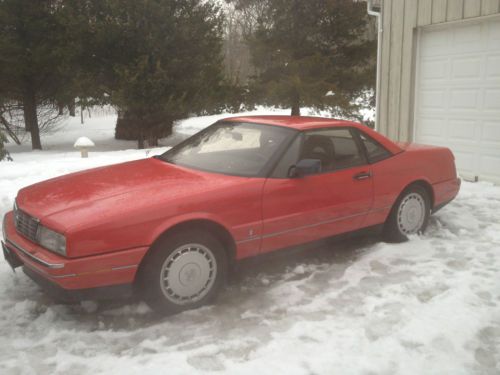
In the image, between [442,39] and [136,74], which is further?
[136,74]

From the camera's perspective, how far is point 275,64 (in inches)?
739

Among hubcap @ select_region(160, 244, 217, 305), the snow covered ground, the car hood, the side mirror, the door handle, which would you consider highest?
the side mirror

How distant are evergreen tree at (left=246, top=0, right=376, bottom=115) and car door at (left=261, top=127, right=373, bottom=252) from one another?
13.4 m

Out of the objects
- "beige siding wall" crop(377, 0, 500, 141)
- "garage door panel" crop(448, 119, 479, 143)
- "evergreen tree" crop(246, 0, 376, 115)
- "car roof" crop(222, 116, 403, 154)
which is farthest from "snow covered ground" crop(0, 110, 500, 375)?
"evergreen tree" crop(246, 0, 376, 115)

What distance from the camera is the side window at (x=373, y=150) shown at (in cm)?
468

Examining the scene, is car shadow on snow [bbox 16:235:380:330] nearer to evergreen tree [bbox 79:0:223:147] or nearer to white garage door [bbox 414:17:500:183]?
white garage door [bbox 414:17:500:183]

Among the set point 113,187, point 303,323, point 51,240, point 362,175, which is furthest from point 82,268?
point 362,175

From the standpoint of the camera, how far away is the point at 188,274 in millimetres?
3516

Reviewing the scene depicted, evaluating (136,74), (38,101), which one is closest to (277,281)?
(136,74)

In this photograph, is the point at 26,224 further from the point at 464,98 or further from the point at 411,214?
the point at 464,98

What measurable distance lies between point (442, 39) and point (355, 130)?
4611mm

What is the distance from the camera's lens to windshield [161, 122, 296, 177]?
4.05 metres

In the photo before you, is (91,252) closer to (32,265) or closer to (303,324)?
(32,265)

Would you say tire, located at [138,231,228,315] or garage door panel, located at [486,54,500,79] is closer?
Result: tire, located at [138,231,228,315]
